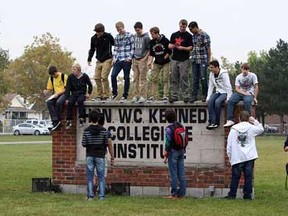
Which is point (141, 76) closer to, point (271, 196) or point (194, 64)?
point (194, 64)

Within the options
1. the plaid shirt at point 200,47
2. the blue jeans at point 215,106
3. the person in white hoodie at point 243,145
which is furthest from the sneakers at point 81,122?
the person in white hoodie at point 243,145

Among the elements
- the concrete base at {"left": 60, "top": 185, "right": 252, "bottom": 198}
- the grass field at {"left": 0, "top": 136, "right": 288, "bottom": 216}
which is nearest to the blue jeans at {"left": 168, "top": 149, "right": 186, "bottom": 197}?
the grass field at {"left": 0, "top": 136, "right": 288, "bottom": 216}

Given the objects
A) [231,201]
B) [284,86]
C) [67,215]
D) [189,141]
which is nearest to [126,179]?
[189,141]

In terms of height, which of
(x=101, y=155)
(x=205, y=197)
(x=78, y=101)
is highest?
(x=78, y=101)

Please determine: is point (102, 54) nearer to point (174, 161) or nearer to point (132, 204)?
point (174, 161)

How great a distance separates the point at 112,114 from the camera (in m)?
15.1

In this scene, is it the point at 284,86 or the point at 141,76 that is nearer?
the point at 141,76

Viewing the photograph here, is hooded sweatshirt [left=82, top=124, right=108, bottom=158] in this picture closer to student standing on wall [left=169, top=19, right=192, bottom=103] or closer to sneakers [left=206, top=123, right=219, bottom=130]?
student standing on wall [left=169, top=19, right=192, bottom=103]

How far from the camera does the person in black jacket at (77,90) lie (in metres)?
14.3

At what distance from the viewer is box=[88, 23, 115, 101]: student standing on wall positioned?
14.7 metres

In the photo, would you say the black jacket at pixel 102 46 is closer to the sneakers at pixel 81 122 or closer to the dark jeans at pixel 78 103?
the dark jeans at pixel 78 103

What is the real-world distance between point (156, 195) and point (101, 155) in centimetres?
224

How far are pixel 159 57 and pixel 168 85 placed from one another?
69cm

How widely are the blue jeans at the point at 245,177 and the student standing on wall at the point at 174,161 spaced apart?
39.2 inches
